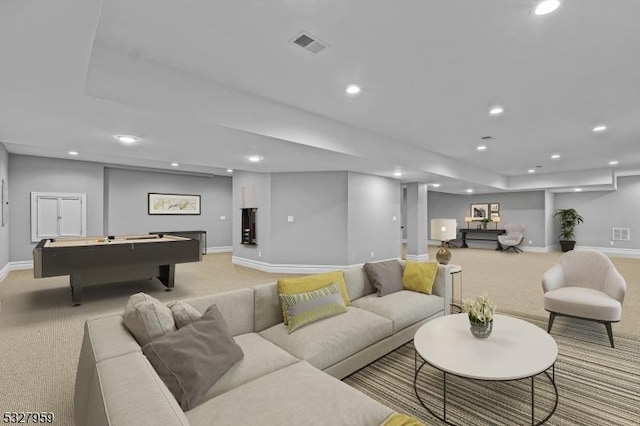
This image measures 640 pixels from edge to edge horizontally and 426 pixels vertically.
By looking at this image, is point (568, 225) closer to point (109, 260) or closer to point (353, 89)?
point (353, 89)

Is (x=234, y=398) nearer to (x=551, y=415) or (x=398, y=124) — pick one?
(x=551, y=415)

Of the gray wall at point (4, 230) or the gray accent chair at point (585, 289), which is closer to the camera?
the gray accent chair at point (585, 289)

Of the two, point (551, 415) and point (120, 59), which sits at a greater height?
point (120, 59)

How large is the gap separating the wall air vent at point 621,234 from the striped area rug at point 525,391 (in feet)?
31.6

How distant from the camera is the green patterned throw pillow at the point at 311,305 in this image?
2.37 m

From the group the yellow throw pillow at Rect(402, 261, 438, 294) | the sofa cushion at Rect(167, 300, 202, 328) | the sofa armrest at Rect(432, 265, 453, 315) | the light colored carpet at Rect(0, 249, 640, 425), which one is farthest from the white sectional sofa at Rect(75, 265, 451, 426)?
the light colored carpet at Rect(0, 249, 640, 425)

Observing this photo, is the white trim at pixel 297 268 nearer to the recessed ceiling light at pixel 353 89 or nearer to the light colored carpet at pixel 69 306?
the light colored carpet at pixel 69 306

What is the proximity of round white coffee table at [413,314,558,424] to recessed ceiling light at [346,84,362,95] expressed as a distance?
7.89 feet

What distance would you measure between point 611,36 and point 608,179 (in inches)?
322

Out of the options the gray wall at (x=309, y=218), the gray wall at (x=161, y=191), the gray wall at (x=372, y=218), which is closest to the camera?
the gray wall at (x=309, y=218)

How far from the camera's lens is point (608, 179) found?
26.7ft

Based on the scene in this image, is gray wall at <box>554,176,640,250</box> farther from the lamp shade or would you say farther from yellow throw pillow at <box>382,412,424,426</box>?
yellow throw pillow at <box>382,412,424,426</box>

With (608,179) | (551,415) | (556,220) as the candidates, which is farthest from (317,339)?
(556,220)

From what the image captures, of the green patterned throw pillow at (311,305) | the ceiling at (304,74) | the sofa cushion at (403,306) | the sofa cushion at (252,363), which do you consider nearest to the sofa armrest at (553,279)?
the sofa cushion at (403,306)
